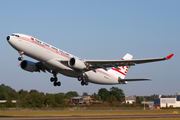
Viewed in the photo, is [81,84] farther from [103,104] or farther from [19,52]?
[103,104]

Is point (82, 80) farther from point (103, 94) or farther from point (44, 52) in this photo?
point (103, 94)

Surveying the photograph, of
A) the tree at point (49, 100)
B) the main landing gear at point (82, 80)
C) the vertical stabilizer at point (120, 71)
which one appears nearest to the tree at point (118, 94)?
the tree at point (49, 100)

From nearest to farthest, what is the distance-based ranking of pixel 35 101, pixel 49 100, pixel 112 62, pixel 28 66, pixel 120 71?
1. pixel 112 62
2. pixel 28 66
3. pixel 120 71
4. pixel 49 100
5. pixel 35 101

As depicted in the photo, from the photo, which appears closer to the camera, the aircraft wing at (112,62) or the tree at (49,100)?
the aircraft wing at (112,62)

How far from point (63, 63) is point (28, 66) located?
7170 millimetres

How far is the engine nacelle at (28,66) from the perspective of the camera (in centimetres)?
4175

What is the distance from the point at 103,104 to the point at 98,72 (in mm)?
41526

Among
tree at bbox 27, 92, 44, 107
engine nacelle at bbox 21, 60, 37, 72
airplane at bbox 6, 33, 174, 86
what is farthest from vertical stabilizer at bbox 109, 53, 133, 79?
tree at bbox 27, 92, 44, 107

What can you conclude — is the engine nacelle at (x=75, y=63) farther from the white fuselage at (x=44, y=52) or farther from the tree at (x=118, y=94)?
the tree at (x=118, y=94)

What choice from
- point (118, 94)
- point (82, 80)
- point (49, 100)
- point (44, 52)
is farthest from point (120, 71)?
point (118, 94)

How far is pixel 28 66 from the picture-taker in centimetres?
4172

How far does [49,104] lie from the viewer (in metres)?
84.9

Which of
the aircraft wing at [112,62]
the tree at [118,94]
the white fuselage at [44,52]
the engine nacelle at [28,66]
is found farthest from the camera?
the tree at [118,94]

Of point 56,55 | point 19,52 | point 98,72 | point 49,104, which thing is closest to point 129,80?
point 98,72
